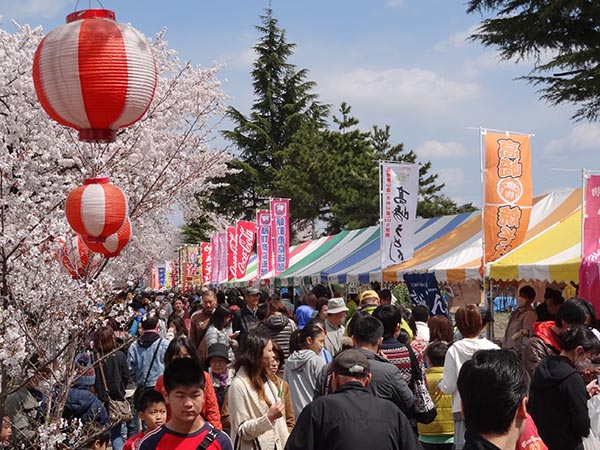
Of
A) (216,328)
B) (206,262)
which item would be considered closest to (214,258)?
(206,262)

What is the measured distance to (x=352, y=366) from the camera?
381 cm

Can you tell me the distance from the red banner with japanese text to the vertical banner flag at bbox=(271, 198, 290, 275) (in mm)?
11853

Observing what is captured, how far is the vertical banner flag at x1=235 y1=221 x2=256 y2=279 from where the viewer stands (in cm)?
2469

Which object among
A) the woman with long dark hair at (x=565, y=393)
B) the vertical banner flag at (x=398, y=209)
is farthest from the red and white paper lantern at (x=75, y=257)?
the vertical banner flag at (x=398, y=209)

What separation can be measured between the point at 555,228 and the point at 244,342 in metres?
8.01

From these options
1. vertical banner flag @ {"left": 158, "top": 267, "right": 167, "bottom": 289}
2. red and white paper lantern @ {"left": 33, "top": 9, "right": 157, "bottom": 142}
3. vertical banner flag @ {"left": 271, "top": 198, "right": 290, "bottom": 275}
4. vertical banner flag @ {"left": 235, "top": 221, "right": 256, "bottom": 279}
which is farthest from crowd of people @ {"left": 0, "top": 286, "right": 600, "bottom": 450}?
vertical banner flag @ {"left": 158, "top": 267, "right": 167, "bottom": 289}

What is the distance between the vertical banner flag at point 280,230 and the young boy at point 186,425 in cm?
1708

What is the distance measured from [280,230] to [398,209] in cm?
733

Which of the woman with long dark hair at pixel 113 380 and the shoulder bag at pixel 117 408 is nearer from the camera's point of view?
the shoulder bag at pixel 117 408

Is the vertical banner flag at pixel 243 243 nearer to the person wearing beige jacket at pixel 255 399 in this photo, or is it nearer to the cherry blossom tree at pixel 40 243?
the cherry blossom tree at pixel 40 243

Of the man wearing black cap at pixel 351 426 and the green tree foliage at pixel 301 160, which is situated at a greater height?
the green tree foliage at pixel 301 160

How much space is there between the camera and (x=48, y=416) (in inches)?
220

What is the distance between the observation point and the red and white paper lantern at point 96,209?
199 inches

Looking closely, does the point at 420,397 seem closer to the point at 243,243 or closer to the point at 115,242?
the point at 115,242
